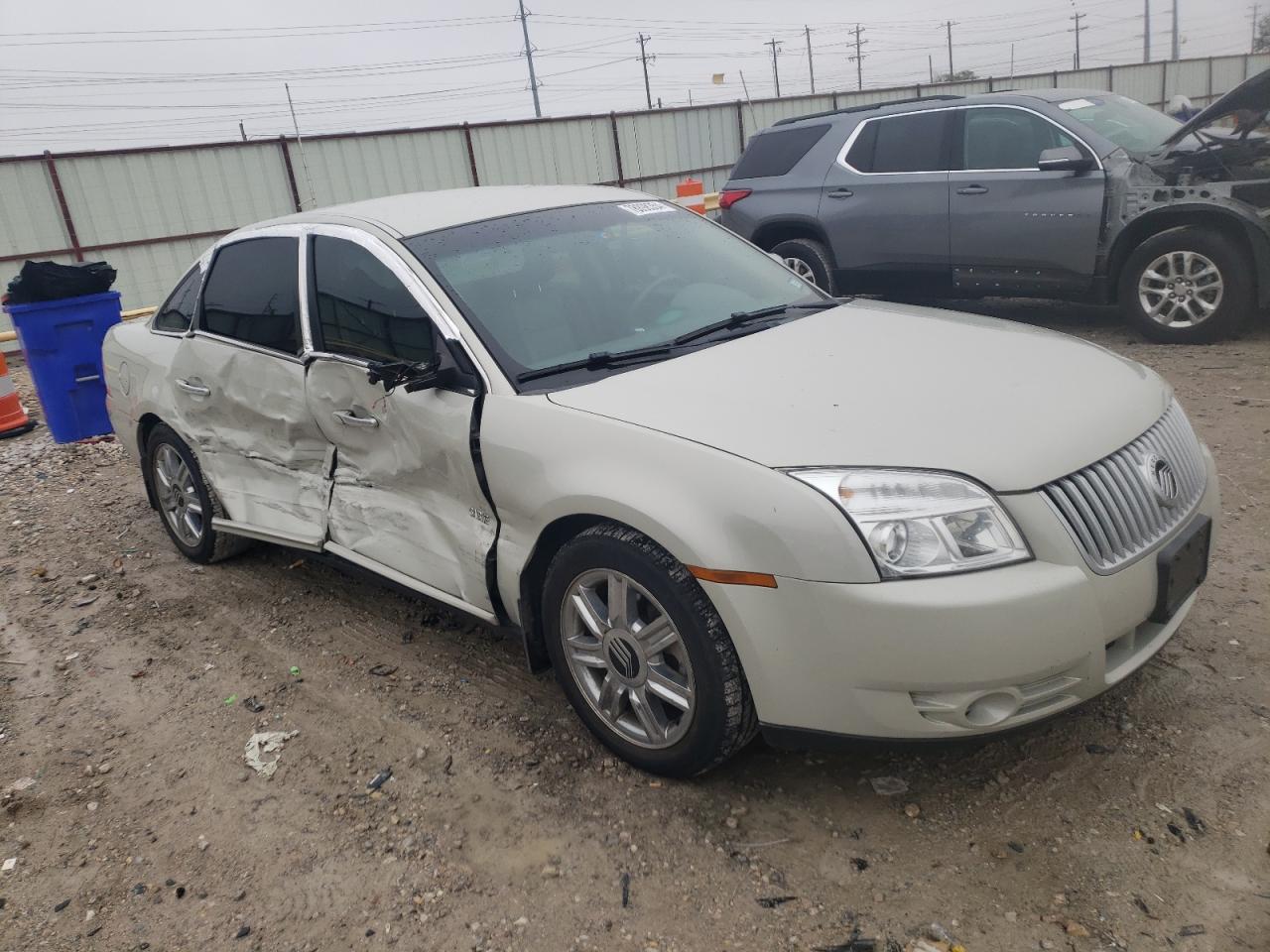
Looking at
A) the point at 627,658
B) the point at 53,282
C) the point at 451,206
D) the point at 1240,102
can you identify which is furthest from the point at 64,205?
the point at 627,658

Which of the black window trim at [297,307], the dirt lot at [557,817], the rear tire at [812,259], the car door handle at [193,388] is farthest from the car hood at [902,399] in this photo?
the rear tire at [812,259]

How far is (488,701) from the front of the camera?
11.4 ft

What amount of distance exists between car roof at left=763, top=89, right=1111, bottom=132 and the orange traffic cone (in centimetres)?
718

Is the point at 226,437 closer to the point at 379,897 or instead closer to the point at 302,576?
the point at 302,576

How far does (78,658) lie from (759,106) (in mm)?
21864

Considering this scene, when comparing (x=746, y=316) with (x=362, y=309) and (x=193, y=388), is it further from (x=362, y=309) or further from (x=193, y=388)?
(x=193, y=388)

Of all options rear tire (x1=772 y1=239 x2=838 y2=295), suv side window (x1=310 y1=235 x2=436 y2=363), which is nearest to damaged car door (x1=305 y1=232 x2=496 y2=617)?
suv side window (x1=310 y1=235 x2=436 y2=363)

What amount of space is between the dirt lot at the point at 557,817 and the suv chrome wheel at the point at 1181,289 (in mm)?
3577

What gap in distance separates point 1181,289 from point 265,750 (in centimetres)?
678

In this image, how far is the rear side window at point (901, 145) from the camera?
25.8 feet

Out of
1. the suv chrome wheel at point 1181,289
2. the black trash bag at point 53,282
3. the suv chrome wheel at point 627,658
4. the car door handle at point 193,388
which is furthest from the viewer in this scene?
the black trash bag at point 53,282

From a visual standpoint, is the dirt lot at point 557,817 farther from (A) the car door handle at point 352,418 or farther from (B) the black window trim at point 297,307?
(B) the black window trim at point 297,307

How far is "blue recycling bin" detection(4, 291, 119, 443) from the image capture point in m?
7.50

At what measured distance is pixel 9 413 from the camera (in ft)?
27.6
